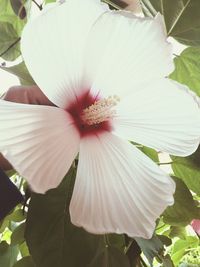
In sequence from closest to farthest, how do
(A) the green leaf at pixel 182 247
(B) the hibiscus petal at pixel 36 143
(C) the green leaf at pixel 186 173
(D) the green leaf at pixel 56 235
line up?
(B) the hibiscus petal at pixel 36 143, (D) the green leaf at pixel 56 235, (C) the green leaf at pixel 186 173, (A) the green leaf at pixel 182 247

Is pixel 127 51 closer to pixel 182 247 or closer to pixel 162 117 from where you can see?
pixel 162 117

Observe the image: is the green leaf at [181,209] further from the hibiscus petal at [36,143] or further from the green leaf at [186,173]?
the hibiscus petal at [36,143]

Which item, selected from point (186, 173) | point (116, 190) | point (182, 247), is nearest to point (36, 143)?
point (116, 190)

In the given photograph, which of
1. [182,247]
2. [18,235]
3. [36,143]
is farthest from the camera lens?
[182,247]

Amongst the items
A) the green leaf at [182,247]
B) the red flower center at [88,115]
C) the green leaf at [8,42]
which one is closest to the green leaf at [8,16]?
the green leaf at [8,42]

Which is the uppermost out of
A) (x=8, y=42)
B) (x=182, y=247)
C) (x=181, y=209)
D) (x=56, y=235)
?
(x=8, y=42)

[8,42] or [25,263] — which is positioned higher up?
[8,42]

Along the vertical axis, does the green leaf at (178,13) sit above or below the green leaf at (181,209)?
above

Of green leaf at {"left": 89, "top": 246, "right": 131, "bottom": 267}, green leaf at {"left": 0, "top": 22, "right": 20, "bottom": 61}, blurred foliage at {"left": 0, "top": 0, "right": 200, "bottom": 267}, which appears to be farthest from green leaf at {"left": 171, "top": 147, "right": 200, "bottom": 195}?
green leaf at {"left": 0, "top": 22, "right": 20, "bottom": 61}
